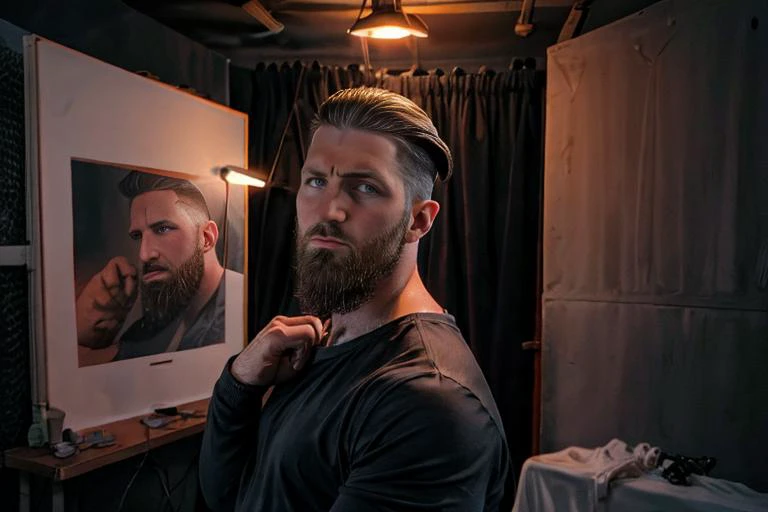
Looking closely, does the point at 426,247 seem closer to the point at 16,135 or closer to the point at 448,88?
the point at 448,88

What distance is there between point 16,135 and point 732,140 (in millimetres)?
2228

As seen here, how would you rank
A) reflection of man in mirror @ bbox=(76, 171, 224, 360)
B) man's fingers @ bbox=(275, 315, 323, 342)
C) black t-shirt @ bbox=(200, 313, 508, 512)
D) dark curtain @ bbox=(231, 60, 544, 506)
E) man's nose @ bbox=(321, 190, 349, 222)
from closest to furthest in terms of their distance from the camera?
1. black t-shirt @ bbox=(200, 313, 508, 512)
2. man's nose @ bbox=(321, 190, 349, 222)
3. man's fingers @ bbox=(275, 315, 323, 342)
4. reflection of man in mirror @ bbox=(76, 171, 224, 360)
5. dark curtain @ bbox=(231, 60, 544, 506)

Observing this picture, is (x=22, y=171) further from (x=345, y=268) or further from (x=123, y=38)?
(x=345, y=268)

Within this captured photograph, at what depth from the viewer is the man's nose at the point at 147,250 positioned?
6.89ft

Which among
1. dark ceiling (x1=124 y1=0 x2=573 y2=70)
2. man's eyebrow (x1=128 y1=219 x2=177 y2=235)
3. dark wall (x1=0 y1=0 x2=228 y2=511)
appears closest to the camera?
dark wall (x1=0 y1=0 x2=228 y2=511)

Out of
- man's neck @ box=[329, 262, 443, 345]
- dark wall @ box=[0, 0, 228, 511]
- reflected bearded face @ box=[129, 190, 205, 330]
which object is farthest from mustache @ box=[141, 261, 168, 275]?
man's neck @ box=[329, 262, 443, 345]

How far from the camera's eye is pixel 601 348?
2426 millimetres

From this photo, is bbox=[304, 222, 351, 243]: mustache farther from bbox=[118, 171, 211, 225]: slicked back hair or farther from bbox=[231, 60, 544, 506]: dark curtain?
bbox=[231, 60, 544, 506]: dark curtain

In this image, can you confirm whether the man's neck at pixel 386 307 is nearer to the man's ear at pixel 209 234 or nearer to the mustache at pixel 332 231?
the mustache at pixel 332 231

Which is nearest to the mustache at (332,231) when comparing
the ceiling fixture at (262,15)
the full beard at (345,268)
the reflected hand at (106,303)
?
the full beard at (345,268)

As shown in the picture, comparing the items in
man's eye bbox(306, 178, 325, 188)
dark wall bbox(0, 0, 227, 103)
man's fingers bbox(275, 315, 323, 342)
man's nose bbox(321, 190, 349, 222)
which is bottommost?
man's fingers bbox(275, 315, 323, 342)

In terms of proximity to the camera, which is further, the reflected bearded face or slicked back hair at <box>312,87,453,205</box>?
the reflected bearded face

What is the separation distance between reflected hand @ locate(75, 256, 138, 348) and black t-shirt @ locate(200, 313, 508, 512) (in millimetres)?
974

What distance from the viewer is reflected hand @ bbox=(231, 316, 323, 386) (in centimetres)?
102
